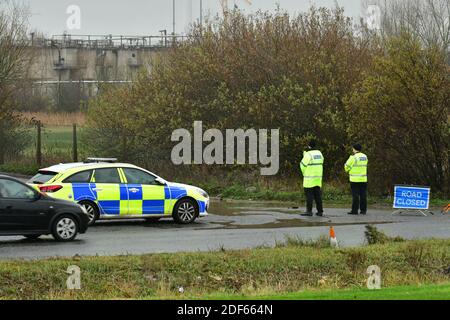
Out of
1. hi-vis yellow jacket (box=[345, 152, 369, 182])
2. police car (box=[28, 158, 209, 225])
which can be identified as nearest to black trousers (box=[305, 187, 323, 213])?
hi-vis yellow jacket (box=[345, 152, 369, 182])

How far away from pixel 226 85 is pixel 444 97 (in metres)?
9.40

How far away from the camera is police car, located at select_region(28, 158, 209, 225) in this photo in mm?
19703

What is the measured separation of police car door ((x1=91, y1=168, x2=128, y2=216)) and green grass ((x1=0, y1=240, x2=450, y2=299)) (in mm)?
5280

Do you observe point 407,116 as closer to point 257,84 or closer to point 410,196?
point 410,196

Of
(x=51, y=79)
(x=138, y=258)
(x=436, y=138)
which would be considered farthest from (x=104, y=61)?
(x=138, y=258)

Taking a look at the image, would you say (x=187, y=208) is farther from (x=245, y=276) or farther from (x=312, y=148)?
(x=245, y=276)

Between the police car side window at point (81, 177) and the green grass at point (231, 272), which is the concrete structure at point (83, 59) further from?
the green grass at point (231, 272)

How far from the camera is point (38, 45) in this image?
7244 centimetres

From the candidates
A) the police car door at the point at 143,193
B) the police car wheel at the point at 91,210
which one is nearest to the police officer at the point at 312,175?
the police car door at the point at 143,193

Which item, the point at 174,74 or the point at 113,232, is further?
the point at 174,74

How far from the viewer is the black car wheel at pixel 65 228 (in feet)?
56.7

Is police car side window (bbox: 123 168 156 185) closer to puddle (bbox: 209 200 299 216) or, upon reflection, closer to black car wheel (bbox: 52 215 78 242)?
black car wheel (bbox: 52 215 78 242)

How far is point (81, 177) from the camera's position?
19.9m

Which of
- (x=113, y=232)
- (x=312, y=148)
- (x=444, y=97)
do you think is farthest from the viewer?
(x=444, y=97)
